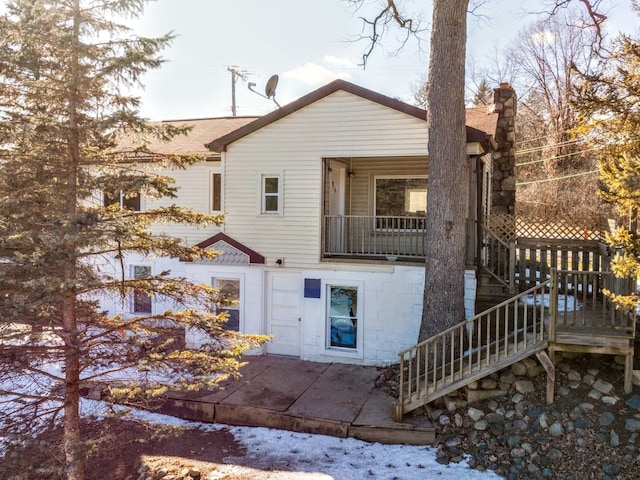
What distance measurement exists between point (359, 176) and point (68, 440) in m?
9.22

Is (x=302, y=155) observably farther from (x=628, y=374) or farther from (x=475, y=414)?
(x=628, y=374)

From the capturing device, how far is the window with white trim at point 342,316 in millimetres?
10352

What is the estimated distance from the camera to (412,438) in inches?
269

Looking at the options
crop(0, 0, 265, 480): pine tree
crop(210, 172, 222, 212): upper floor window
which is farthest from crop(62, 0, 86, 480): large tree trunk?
crop(210, 172, 222, 212): upper floor window

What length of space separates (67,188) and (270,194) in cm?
579

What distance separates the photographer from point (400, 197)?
12312mm

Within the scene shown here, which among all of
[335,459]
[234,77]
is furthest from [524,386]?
[234,77]

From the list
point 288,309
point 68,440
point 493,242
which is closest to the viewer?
point 68,440

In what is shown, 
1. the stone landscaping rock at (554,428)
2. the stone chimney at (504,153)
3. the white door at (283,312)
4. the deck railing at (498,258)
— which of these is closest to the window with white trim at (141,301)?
the white door at (283,312)

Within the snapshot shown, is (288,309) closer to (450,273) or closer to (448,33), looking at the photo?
(450,273)

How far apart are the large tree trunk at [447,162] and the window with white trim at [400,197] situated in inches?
154

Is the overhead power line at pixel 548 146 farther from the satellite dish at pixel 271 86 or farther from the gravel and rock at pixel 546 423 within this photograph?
the gravel and rock at pixel 546 423

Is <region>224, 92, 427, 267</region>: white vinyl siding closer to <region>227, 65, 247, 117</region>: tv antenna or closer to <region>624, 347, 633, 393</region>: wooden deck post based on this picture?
<region>624, 347, 633, 393</region>: wooden deck post

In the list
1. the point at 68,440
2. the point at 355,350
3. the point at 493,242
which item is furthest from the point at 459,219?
the point at 68,440
